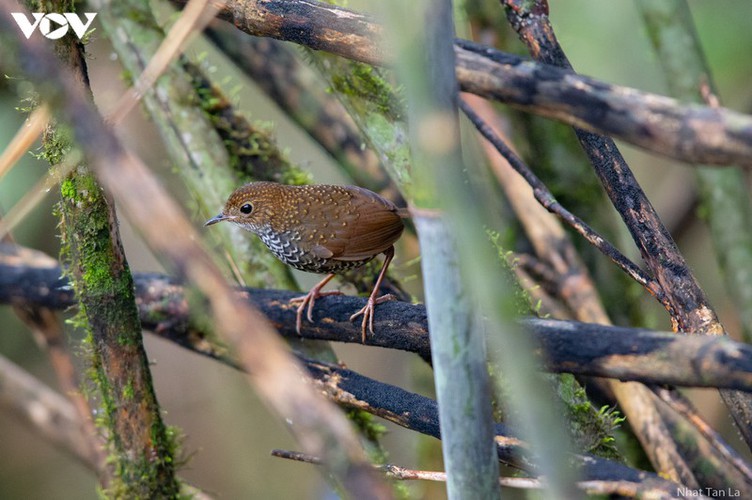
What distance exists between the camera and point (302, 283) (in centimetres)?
531

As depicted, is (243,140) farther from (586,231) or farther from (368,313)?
(586,231)

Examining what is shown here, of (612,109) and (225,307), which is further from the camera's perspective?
(612,109)

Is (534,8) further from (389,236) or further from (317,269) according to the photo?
(317,269)

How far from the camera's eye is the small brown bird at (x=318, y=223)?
2.59m

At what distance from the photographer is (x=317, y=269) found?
273 centimetres

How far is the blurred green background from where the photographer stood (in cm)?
438

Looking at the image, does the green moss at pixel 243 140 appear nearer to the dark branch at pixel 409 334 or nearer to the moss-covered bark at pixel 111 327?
the dark branch at pixel 409 334

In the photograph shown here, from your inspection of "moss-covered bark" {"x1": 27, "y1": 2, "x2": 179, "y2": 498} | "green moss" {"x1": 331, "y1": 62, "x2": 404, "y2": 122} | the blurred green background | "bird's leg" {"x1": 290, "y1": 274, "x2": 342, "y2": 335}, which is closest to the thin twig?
"green moss" {"x1": 331, "y1": 62, "x2": 404, "y2": 122}

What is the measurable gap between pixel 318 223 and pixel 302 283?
266 cm

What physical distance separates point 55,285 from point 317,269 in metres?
1.07

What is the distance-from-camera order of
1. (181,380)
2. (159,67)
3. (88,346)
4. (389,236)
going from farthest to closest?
(181,380) < (389,236) < (88,346) < (159,67)

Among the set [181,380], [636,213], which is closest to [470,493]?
[636,213]

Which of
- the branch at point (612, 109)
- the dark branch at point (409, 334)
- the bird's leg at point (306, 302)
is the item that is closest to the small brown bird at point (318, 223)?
the bird's leg at point (306, 302)

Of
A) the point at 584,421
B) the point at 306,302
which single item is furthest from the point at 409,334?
the point at 584,421
